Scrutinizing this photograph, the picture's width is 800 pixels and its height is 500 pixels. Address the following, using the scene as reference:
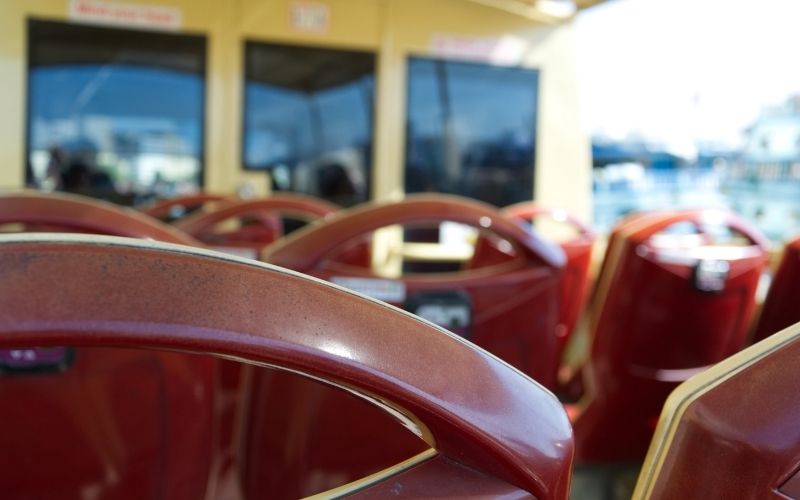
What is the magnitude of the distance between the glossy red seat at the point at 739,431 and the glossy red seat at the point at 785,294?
1.41 metres

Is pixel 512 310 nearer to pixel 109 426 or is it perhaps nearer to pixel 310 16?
pixel 109 426

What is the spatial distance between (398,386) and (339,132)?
230 inches

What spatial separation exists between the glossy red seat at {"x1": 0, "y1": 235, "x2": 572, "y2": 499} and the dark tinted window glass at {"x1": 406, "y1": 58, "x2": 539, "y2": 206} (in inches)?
234

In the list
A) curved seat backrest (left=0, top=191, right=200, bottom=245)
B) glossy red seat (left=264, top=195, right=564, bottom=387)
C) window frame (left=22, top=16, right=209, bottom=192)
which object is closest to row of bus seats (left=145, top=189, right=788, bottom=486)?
glossy red seat (left=264, top=195, right=564, bottom=387)

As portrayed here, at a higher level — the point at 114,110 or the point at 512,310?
the point at 114,110

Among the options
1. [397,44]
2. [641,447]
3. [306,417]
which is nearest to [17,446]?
[306,417]

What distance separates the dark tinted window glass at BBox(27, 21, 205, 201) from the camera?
532 centimetres

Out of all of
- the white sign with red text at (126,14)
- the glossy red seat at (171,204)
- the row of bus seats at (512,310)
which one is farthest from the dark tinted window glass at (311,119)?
the row of bus seats at (512,310)

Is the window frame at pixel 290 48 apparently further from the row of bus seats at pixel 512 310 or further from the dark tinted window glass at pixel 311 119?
the row of bus seats at pixel 512 310

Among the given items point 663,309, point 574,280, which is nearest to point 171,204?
point 574,280

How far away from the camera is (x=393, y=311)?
0.37m

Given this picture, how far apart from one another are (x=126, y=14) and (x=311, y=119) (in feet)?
4.93

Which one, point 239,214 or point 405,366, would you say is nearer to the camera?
point 405,366

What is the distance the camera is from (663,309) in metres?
2.28
